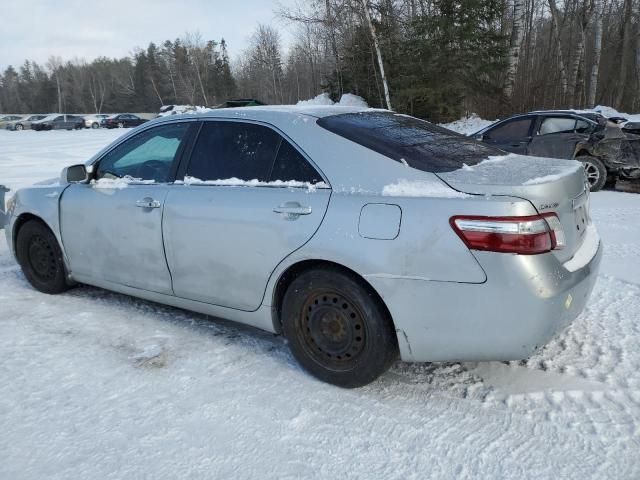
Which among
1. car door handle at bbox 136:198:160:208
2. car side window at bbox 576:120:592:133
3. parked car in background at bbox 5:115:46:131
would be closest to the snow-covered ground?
car door handle at bbox 136:198:160:208

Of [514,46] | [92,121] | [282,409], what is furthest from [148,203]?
[92,121]

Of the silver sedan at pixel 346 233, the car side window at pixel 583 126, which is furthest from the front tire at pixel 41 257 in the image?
the car side window at pixel 583 126

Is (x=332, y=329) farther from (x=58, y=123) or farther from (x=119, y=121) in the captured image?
(x=58, y=123)

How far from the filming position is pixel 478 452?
7.87 ft

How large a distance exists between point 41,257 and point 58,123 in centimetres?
4526

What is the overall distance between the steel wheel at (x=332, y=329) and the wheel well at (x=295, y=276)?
13cm

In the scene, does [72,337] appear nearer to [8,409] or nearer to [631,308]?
[8,409]

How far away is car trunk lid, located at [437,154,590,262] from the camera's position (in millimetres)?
2527

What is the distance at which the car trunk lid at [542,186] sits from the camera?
8.29 ft

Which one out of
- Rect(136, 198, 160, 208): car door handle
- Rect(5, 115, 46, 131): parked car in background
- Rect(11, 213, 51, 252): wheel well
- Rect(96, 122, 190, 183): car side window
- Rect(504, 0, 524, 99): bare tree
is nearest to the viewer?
Rect(136, 198, 160, 208): car door handle

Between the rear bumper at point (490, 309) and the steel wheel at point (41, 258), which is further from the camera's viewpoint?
the steel wheel at point (41, 258)

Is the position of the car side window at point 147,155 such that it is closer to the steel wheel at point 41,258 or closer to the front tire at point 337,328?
the steel wheel at point 41,258

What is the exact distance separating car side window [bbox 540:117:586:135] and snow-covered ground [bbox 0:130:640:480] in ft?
20.0

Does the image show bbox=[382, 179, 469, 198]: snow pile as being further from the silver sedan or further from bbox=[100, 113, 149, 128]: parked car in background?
bbox=[100, 113, 149, 128]: parked car in background
